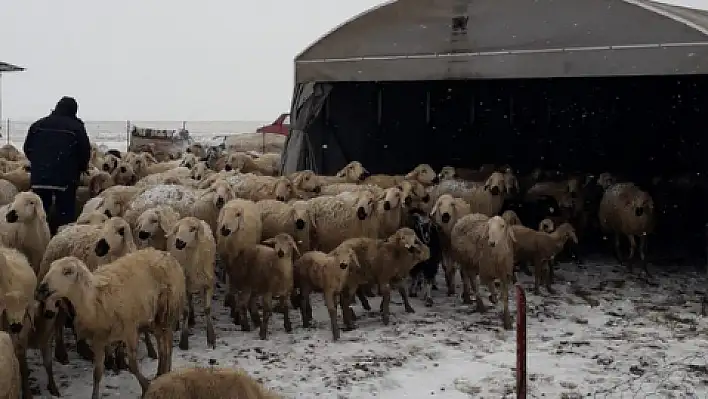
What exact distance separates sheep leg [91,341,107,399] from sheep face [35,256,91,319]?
0.51 m

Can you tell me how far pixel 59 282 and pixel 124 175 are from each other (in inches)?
300

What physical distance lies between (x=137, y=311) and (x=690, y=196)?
11.9 meters

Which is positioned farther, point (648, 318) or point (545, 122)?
point (545, 122)

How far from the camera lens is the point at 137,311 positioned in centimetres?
633

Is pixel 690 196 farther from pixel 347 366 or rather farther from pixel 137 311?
pixel 137 311

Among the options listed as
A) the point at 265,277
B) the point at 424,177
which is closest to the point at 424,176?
the point at 424,177

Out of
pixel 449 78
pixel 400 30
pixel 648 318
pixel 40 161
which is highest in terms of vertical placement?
pixel 400 30

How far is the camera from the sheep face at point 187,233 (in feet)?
25.4

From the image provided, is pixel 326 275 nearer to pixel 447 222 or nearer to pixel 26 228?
pixel 447 222

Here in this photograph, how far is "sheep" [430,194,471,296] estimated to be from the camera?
10461 mm

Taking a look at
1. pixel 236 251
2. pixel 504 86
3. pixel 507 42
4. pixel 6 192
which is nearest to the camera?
pixel 236 251

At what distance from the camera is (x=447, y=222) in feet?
35.0

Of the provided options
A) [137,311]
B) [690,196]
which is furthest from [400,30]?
[137,311]

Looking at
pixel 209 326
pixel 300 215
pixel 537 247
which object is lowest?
pixel 209 326
